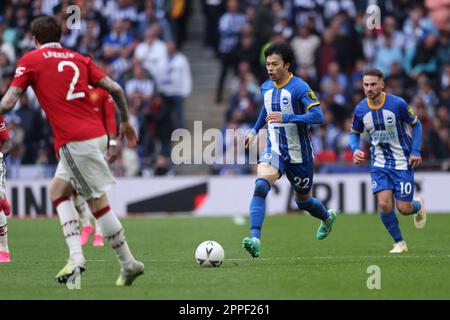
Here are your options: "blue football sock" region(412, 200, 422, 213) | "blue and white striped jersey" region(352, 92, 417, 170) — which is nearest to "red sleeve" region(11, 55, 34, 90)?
"blue and white striped jersey" region(352, 92, 417, 170)

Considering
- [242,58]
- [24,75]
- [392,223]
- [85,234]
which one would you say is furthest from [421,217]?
[242,58]

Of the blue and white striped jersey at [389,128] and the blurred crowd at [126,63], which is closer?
the blue and white striped jersey at [389,128]

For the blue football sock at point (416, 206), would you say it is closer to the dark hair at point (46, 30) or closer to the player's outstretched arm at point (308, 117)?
the player's outstretched arm at point (308, 117)

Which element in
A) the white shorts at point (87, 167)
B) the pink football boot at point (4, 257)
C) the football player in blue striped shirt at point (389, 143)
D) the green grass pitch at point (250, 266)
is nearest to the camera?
the green grass pitch at point (250, 266)

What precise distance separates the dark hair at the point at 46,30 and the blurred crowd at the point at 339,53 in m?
13.5

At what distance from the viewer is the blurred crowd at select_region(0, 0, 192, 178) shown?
23.2 metres

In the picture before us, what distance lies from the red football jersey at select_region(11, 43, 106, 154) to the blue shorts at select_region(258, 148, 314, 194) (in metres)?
3.33

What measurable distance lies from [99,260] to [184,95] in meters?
12.8

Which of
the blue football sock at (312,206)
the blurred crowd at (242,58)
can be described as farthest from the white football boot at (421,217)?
the blurred crowd at (242,58)

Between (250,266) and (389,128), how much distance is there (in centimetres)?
302

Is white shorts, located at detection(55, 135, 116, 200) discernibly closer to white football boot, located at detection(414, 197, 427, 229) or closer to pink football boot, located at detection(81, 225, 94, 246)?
white football boot, located at detection(414, 197, 427, 229)

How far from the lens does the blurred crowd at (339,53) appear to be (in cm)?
2328

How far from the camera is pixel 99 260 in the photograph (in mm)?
12289
